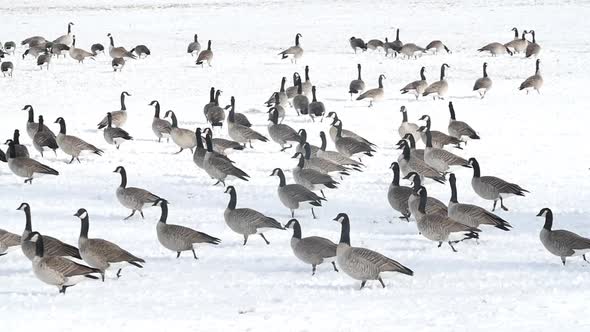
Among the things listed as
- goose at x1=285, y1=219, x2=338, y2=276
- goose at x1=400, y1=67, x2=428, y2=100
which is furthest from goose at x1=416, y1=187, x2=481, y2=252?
goose at x1=400, y1=67, x2=428, y2=100

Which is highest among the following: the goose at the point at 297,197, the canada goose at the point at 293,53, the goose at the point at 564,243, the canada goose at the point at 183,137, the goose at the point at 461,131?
the goose at the point at 564,243

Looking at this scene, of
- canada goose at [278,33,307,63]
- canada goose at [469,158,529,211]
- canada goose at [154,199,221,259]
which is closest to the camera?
canada goose at [154,199,221,259]

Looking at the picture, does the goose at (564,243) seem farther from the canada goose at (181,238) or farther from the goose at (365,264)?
the canada goose at (181,238)

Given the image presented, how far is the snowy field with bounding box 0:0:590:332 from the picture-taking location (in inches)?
361

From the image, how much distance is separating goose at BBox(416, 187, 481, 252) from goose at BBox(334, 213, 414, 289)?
1884 millimetres

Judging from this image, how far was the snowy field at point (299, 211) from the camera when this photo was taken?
30.1 feet

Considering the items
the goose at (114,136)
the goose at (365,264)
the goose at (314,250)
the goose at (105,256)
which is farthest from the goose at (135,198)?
→ the goose at (114,136)

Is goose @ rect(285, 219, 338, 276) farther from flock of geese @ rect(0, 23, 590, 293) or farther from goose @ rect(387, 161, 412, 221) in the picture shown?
goose @ rect(387, 161, 412, 221)

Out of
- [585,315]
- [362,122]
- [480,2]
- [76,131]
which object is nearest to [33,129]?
[76,131]

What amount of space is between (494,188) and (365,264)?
4798mm

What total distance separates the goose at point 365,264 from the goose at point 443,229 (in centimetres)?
188

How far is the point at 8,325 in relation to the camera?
8.83 meters

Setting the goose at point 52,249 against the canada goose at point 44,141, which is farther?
the canada goose at point 44,141

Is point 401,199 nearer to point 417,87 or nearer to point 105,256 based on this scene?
point 105,256
